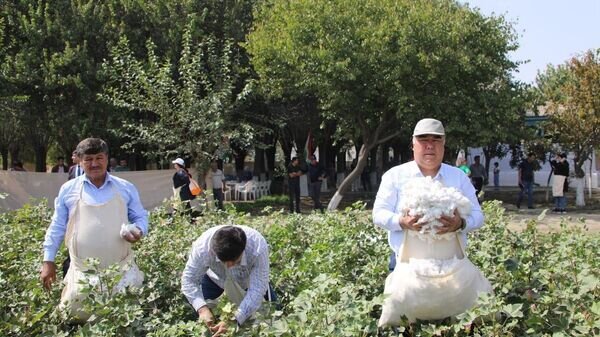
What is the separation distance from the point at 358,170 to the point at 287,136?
356 inches

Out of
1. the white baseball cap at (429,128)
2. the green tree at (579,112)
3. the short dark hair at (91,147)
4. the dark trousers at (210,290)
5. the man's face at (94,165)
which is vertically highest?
the green tree at (579,112)

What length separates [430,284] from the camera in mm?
3654

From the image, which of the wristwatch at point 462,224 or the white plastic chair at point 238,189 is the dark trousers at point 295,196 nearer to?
the white plastic chair at point 238,189

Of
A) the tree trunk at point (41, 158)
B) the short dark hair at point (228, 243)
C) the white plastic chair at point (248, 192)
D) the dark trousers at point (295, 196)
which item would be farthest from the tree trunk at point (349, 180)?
the short dark hair at point (228, 243)

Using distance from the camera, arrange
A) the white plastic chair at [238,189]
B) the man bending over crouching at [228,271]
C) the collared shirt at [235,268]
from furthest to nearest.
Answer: the white plastic chair at [238,189] → the collared shirt at [235,268] → the man bending over crouching at [228,271]

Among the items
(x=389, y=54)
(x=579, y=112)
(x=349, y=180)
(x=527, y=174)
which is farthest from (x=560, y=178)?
(x=349, y=180)

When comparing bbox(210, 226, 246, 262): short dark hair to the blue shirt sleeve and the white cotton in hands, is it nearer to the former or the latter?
the white cotton in hands

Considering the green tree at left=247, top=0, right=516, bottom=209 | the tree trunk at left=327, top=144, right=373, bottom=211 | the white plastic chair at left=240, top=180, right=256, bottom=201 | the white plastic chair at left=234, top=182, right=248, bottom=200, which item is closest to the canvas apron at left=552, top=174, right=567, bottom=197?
the green tree at left=247, top=0, right=516, bottom=209

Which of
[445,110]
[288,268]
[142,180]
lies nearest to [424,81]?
[445,110]

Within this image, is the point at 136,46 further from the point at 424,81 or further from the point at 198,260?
the point at 198,260

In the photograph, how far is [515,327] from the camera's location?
12.3 feet

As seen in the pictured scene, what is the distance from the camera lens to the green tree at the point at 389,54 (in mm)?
15945

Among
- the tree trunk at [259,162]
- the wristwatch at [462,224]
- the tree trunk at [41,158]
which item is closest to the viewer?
the wristwatch at [462,224]

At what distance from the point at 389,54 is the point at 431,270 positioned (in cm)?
1271
